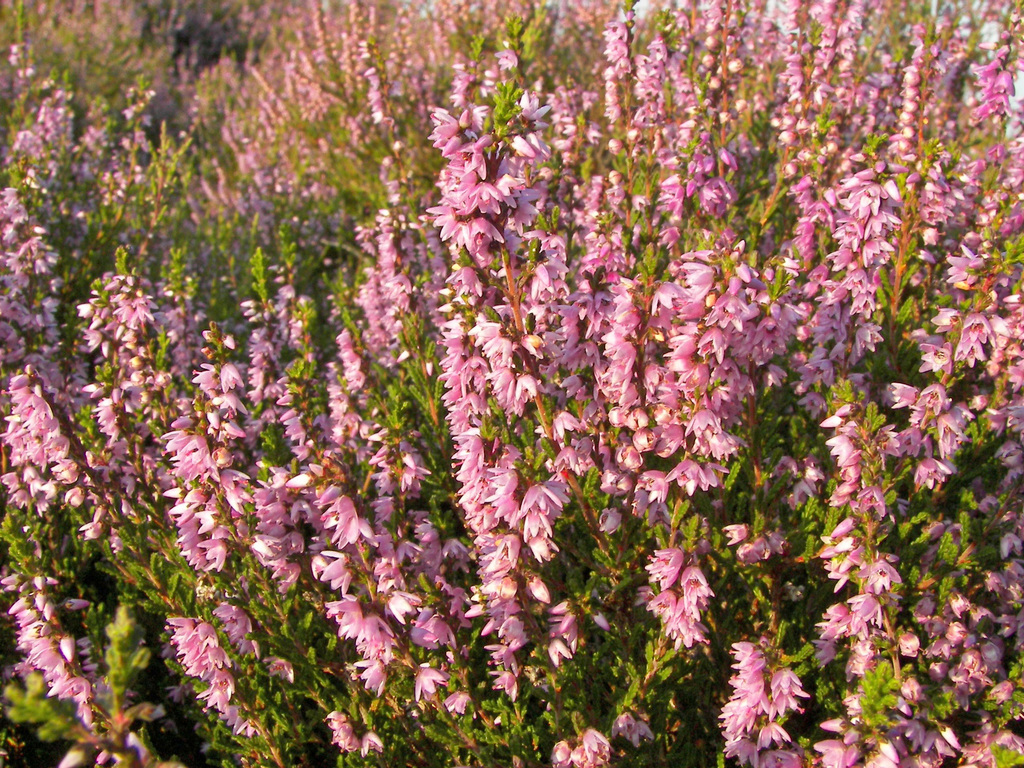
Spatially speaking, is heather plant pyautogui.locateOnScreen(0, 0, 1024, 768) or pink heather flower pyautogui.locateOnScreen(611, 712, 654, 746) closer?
heather plant pyautogui.locateOnScreen(0, 0, 1024, 768)

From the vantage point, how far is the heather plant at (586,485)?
2.19 m

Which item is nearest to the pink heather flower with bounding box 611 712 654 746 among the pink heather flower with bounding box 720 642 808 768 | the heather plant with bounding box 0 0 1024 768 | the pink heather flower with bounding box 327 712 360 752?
the heather plant with bounding box 0 0 1024 768

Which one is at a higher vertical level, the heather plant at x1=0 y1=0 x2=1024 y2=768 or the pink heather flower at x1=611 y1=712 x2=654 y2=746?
the heather plant at x1=0 y1=0 x2=1024 y2=768

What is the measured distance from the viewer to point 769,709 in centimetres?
223

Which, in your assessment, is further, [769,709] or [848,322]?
[848,322]

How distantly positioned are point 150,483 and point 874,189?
Result: 123 inches

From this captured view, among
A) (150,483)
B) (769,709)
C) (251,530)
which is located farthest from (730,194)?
(150,483)

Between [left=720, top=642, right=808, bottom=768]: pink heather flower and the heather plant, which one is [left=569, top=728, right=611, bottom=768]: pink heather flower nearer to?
the heather plant

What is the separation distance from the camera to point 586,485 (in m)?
2.46

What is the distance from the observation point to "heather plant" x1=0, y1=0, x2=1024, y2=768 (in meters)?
2.19

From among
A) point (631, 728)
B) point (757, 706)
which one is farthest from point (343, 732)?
point (757, 706)

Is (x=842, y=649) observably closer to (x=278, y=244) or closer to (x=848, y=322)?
(x=848, y=322)

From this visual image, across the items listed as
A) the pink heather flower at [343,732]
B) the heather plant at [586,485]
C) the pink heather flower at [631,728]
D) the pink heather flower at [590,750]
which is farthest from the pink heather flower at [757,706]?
the pink heather flower at [343,732]

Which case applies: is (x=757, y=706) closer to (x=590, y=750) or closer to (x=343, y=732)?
(x=590, y=750)
